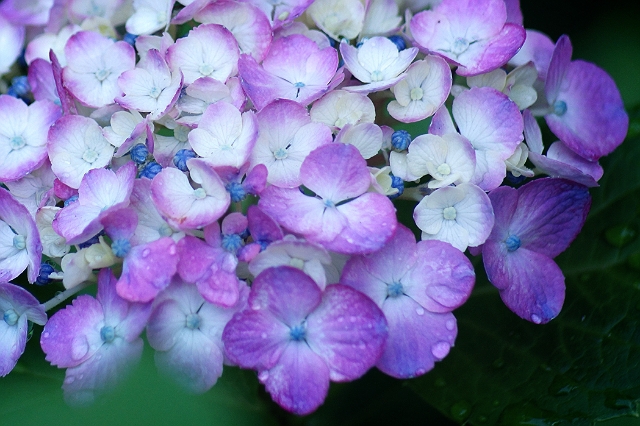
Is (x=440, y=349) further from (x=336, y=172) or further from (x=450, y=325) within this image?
(x=336, y=172)

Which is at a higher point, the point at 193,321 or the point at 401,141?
the point at 401,141

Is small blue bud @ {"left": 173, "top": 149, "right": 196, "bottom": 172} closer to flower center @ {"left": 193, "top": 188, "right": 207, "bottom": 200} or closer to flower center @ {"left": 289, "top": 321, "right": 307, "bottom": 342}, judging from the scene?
flower center @ {"left": 193, "top": 188, "right": 207, "bottom": 200}

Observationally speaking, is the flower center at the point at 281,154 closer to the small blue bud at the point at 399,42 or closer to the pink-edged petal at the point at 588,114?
the small blue bud at the point at 399,42

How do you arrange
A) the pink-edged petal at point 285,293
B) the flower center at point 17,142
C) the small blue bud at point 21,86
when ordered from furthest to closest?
the small blue bud at point 21,86, the flower center at point 17,142, the pink-edged petal at point 285,293

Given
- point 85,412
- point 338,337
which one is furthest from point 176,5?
point 85,412

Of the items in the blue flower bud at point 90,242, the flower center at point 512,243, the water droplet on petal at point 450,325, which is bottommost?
the water droplet on petal at point 450,325

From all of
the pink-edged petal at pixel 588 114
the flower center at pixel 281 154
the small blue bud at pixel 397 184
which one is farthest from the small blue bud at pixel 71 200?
the pink-edged petal at pixel 588 114

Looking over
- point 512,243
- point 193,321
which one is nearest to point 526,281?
point 512,243
